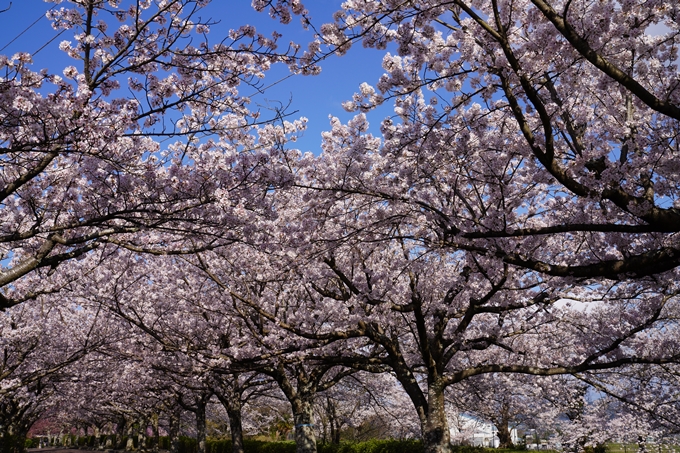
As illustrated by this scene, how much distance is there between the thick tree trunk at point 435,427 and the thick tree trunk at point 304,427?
4.46 m

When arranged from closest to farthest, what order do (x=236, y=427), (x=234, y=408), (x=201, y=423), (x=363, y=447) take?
(x=234, y=408)
(x=236, y=427)
(x=363, y=447)
(x=201, y=423)

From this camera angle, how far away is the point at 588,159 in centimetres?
577

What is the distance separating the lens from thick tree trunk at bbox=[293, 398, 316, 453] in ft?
46.3

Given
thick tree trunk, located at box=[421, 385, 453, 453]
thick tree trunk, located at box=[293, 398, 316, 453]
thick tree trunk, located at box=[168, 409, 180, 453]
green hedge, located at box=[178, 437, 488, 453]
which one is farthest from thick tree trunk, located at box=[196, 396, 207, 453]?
thick tree trunk, located at box=[421, 385, 453, 453]

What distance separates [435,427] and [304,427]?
4.87 metres

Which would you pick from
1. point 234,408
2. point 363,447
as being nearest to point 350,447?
point 363,447

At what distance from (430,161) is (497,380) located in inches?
638

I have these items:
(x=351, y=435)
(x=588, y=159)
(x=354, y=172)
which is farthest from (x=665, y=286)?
(x=351, y=435)

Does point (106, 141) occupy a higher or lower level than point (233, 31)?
lower

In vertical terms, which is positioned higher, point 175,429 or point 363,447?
point 175,429

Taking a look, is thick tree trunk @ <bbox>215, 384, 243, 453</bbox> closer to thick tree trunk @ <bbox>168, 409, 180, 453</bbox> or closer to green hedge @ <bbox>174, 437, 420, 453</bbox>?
green hedge @ <bbox>174, 437, 420, 453</bbox>

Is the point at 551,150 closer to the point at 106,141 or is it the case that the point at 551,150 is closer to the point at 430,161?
the point at 430,161

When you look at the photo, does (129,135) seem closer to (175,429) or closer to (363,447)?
(363,447)

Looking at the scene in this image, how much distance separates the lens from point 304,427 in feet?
46.3
